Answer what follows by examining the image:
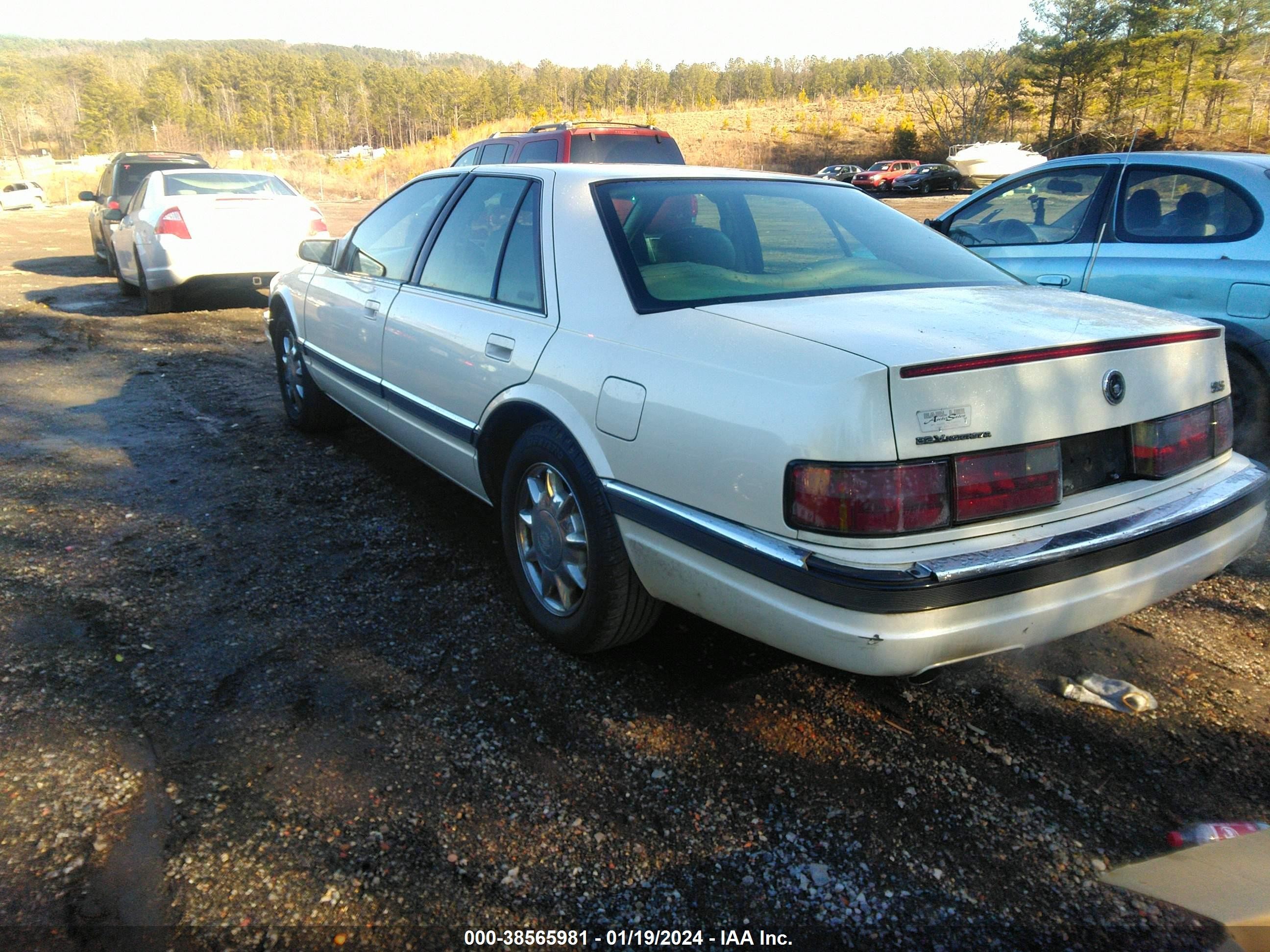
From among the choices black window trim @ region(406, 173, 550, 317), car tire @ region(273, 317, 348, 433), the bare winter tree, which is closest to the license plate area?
black window trim @ region(406, 173, 550, 317)

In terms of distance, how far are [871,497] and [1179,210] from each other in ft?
12.2

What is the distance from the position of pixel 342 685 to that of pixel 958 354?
2021 mm

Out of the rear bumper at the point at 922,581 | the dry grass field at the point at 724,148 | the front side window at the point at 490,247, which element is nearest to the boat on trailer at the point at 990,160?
the dry grass field at the point at 724,148

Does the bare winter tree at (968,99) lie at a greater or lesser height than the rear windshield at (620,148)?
greater

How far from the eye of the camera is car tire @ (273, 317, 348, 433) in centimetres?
523

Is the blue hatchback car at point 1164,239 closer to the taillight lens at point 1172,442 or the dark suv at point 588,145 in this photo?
the taillight lens at point 1172,442

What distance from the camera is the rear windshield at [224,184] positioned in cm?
990

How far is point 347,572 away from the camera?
356 centimetres

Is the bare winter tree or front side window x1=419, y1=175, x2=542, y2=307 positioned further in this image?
the bare winter tree

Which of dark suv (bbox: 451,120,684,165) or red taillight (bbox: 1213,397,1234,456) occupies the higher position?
dark suv (bbox: 451,120,684,165)

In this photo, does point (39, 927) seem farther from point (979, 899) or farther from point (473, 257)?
point (473, 257)

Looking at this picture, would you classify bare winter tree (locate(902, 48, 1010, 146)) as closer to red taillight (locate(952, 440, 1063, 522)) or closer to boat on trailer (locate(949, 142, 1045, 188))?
boat on trailer (locate(949, 142, 1045, 188))

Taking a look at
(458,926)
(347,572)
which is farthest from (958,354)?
(347,572)

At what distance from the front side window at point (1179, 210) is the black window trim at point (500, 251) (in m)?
3.35
